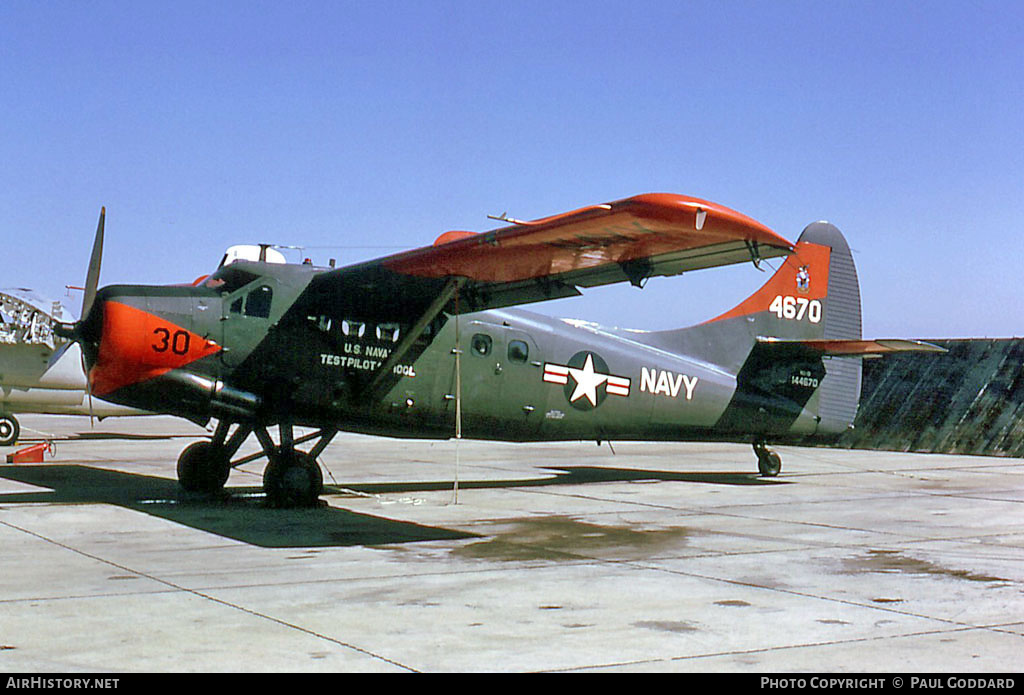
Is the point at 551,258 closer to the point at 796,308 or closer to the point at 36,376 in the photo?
the point at 796,308

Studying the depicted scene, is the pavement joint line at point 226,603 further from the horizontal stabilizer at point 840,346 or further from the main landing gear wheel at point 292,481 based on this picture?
the horizontal stabilizer at point 840,346

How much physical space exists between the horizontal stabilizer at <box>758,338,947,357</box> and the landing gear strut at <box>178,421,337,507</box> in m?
7.58

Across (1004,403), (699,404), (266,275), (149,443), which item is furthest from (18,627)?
(1004,403)

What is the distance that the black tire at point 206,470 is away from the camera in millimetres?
13477

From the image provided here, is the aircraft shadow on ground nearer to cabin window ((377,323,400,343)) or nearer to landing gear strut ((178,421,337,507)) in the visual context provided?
landing gear strut ((178,421,337,507))

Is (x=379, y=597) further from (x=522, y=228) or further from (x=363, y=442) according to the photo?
(x=363, y=442)

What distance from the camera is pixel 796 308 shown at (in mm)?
17703

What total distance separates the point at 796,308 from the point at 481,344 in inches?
247

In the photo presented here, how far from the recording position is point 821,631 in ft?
20.0

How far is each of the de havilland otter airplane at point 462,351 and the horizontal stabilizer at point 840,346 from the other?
0.12 ft

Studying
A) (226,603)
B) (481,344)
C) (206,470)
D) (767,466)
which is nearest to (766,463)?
(767,466)

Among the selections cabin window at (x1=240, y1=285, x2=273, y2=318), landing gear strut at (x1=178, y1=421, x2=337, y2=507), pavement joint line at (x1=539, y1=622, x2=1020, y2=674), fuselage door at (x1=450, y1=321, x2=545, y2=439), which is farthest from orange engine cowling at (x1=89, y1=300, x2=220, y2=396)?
pavement joint line at (x1=539, y1=622, x2=1020, y2=674)

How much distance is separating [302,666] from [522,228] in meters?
6.18

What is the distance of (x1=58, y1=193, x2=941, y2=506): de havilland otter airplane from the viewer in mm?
11367
